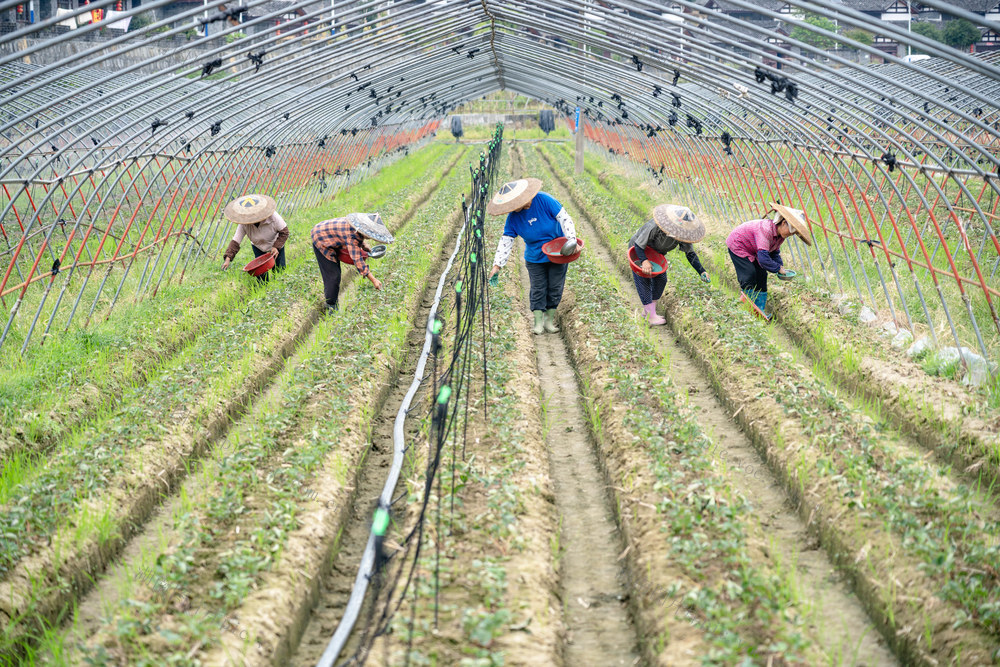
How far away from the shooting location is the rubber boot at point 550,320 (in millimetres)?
9172

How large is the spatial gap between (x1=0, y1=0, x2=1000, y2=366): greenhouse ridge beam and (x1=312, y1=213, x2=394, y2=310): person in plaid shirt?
189 cm

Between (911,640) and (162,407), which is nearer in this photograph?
(911,640)

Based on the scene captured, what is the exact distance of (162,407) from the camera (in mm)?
6121

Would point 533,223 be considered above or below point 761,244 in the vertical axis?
above

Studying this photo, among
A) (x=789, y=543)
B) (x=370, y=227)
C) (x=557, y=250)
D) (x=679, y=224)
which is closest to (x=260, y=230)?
(x=370, y=227)

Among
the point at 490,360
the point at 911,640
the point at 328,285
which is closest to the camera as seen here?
the point at 911,640

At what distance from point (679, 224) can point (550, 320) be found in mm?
1841

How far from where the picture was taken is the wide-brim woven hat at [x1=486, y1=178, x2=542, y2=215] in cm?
797

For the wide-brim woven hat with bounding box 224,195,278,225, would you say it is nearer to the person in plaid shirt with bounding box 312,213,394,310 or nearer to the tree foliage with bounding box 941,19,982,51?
the person in plaid shirt with bounding box 312,213,394,310

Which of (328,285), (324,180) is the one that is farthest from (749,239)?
(324,180)

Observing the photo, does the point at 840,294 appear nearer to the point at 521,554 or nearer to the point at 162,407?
the point at 521,554

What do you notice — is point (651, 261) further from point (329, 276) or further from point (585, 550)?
point (585, 550)

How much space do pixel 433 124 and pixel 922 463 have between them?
4382 centimetres

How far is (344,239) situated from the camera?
896 centimetres
